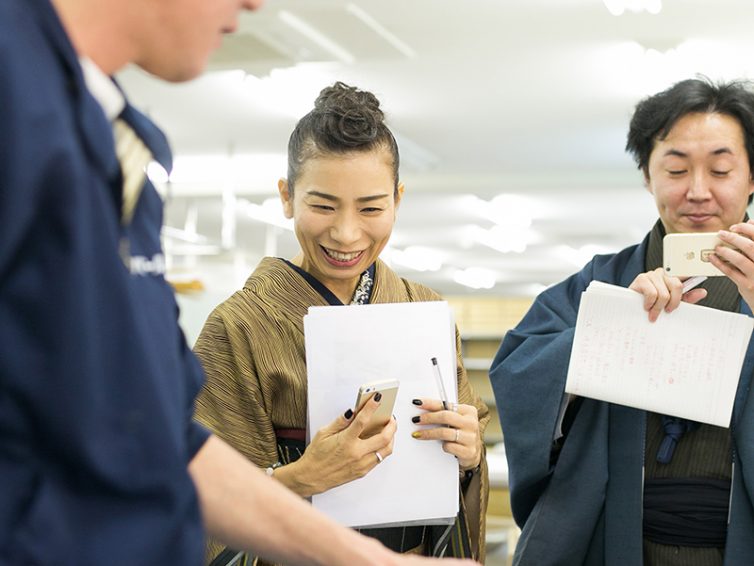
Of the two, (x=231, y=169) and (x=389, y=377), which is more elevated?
(x=231, y=169)

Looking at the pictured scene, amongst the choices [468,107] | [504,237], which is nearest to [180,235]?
[504,237]

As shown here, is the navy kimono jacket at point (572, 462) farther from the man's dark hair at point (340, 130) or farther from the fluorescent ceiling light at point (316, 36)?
the fluorescent ceiling light at point (316, 36)

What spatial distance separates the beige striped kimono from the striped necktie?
91cm

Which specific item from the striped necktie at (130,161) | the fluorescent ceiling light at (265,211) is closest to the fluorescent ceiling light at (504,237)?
the fluorescent ceiling light at (265,211)

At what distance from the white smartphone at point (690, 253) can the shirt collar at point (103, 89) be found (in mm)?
1397

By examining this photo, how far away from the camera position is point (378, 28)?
239 inches

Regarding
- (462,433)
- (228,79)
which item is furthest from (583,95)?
(462,433)

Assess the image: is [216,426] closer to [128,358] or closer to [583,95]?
[128,358]

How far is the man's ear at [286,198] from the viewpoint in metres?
1.99

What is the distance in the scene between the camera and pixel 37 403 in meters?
0.77

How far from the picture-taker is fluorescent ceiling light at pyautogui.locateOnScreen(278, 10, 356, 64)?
18.8ft

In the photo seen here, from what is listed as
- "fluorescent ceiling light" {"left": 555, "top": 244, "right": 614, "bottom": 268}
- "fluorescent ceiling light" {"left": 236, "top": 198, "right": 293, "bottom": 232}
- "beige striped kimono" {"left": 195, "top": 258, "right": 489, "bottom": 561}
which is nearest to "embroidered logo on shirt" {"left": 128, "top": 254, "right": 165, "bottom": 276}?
"beige striped kimono" {"left": 195, "top": 258, "right": 489, "bottom": 561}

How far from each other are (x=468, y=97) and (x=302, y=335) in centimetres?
664

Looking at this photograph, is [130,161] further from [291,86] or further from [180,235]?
[180,235]
